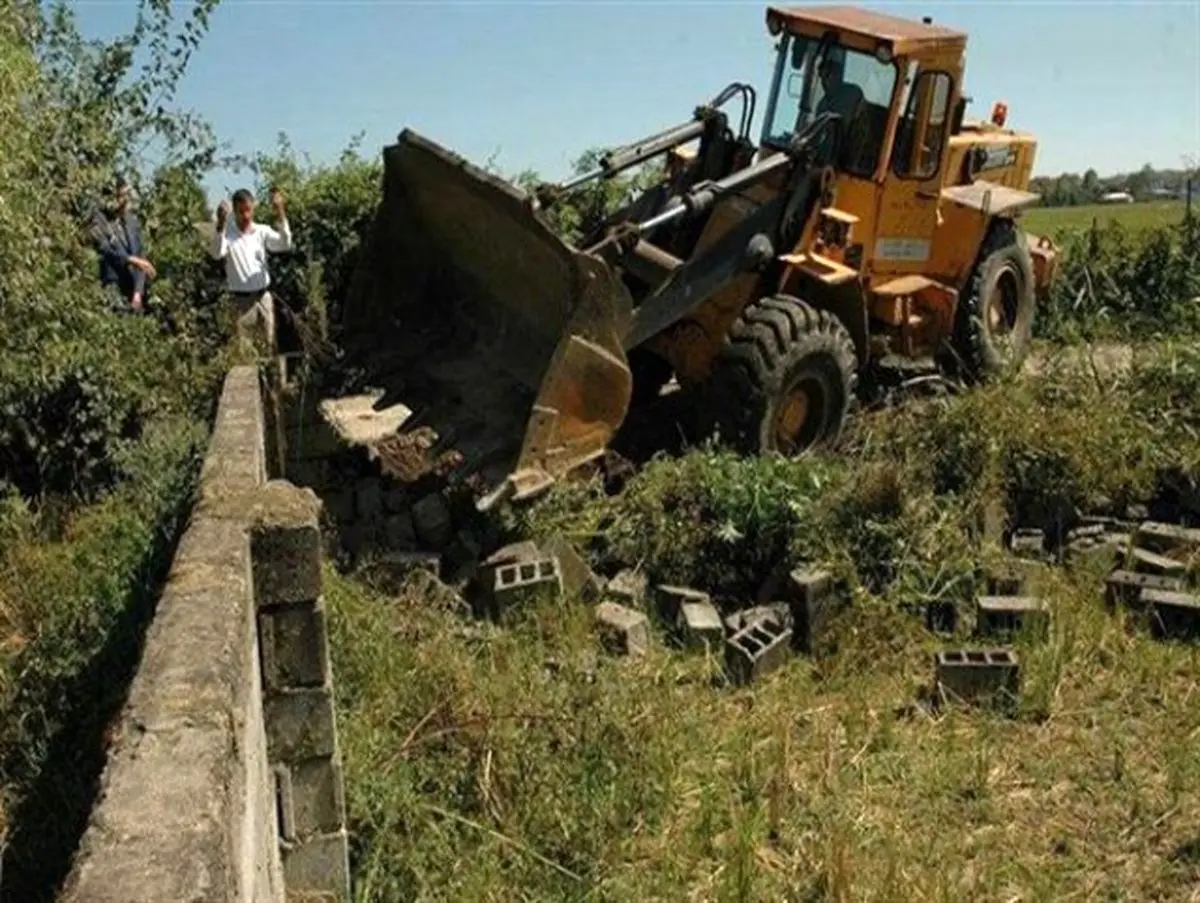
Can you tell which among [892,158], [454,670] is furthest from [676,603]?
[892,158]

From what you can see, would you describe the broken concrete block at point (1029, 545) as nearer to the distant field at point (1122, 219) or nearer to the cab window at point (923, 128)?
the cab window at point (923, 128)

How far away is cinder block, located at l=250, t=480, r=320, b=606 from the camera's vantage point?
4336 millimetres

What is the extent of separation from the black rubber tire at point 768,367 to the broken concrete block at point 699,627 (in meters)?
1.78

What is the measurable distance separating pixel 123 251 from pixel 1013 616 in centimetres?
666

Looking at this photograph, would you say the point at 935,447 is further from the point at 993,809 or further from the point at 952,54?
the point at 993,809

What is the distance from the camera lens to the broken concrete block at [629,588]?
295 inches

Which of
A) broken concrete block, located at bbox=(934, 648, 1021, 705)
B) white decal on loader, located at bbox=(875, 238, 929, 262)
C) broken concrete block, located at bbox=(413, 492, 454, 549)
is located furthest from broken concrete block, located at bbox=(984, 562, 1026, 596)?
white decal on loader, located at bbox=(875, 238, 929, 262)

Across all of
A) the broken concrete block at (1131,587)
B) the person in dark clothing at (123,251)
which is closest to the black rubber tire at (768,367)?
the broken concrete block at (1131,587)

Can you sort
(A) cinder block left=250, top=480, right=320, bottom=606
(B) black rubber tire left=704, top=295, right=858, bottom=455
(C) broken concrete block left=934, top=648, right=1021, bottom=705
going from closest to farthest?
(A) cinder block left=250, top=480, right=320, bottom=606 → (C) broken concrete block left=934, top=648, right=1021, bottom=705 → (B) black rubber tire left=704, top=295, right=858, bottom=455

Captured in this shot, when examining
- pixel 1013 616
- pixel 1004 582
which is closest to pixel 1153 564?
pixel 1004 582

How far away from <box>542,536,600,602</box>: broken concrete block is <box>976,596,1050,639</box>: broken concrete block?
6.31ft

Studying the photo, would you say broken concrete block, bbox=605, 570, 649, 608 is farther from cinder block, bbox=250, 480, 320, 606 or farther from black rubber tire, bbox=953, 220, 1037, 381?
black rubber tire, bbox=953, 220, 1037, 381

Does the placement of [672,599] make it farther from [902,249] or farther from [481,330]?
[902,249]

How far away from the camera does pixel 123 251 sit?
1045 centimetres
